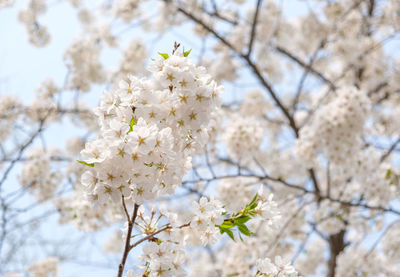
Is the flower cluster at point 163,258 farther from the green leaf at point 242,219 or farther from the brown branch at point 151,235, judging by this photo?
the green leaf at point 242,219

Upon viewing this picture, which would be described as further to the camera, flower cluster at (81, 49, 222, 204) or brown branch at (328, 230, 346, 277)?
brown branch at (328, 230, 346, 277)

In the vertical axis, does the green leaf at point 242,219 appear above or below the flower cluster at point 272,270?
above

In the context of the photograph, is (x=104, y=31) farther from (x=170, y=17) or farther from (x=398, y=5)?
(x=398, y=5)

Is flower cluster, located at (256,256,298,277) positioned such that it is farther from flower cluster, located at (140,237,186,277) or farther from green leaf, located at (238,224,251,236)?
flower cluster, located at (140,237,186,277)

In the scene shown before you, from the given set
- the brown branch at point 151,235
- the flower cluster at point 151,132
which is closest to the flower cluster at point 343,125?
the flower cluster at point 151,132

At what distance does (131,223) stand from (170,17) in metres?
5.59

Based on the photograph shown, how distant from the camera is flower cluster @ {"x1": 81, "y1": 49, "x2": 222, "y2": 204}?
4.16 feet

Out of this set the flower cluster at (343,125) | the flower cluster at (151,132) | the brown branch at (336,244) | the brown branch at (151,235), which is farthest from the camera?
the brown branch at (336,244)

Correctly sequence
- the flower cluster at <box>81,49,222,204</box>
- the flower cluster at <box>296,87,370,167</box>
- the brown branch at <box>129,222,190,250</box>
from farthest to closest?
the flower cluster at <box>296,87,370,167</box> < the brown branch at <box>129,222,190,250</box> < the flower cluster at <box>81,49,222,204</box>

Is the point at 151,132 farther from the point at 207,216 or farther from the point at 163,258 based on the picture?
the point at 163,258

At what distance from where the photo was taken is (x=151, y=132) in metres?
1.28

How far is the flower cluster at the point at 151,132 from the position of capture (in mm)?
1267

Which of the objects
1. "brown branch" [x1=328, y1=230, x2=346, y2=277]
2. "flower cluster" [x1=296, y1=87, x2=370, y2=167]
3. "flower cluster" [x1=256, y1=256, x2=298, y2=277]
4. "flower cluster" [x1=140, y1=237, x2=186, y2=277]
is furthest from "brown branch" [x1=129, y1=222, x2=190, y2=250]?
"brown branch" [x1=328, y1=230, x2=346, y2=277]

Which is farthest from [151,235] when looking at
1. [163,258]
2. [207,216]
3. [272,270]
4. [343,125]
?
[343,125]
